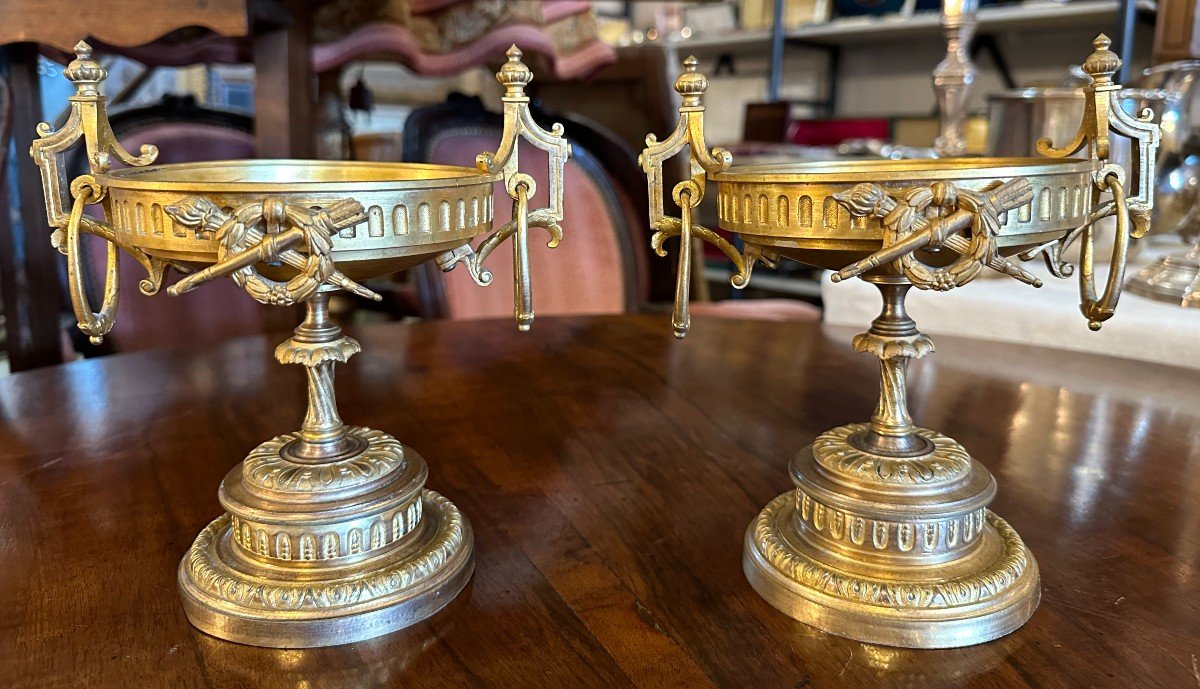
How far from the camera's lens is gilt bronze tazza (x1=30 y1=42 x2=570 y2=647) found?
0.38m

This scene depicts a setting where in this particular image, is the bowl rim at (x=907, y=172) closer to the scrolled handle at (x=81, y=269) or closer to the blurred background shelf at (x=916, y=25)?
the scrolled handle at (x=81, y=269)

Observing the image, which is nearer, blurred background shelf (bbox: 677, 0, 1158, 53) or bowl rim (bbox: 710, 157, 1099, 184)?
bowl rim (bbox: 710, 157, 1099, 184)

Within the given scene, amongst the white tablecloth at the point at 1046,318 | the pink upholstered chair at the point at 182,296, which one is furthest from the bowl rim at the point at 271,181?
the pink upholstered chair at the point at 182,296

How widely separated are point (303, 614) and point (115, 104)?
2.58m

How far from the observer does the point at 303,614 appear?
16.5 inches

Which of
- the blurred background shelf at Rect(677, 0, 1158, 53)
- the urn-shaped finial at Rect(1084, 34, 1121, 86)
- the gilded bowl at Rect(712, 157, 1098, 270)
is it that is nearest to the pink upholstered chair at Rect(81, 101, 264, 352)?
the gilded bowl at Rect(712, 157, 1098, 270)

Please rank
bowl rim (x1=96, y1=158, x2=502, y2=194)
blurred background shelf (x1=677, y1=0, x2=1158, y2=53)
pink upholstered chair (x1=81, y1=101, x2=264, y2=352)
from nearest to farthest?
1. bowl rim (x1=96, y1=158, x2=502, y2=194)
2. pink upholstered chair (x1=81, y1=101, x2=264, y2=352)
3. blurred background shelf (x1=677, y1=0, x2=1158, y2=53)

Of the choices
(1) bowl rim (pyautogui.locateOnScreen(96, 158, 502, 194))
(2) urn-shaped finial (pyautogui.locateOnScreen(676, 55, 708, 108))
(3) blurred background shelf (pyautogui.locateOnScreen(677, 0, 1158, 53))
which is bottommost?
(1) bowl rim (pyautogui.locateOnScreen(96, 158, 502, 194))

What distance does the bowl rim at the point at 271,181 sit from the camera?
1.24ft

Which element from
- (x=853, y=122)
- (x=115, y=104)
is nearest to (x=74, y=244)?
(x=115, y=104)

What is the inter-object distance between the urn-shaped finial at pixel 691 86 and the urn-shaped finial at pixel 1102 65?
19cm

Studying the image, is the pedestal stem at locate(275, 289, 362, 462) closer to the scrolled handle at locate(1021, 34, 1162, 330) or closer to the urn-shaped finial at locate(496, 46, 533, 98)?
the urn-shaped finial at locate(496, 46, 533, 98)

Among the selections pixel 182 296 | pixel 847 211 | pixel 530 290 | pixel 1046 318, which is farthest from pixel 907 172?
pixel 182 296

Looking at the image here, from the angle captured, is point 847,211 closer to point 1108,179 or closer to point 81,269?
point 1108,179
